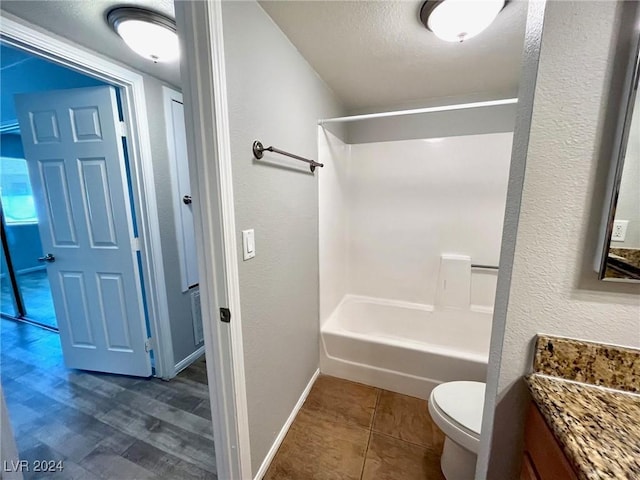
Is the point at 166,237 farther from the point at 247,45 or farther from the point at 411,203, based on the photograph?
the point at 411,203

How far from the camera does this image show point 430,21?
1.14 meters

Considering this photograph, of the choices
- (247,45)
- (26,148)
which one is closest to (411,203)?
(247,45)

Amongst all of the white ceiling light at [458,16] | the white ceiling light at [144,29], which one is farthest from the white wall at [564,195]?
the white ceiling light at [144,29]

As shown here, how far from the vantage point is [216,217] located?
98 centimetres

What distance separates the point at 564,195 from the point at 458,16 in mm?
953

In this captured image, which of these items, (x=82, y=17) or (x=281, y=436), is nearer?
(x=82, y=17)

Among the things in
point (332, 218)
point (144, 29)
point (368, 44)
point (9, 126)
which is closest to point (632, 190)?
point (368, 44)

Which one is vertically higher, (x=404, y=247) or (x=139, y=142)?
(x=139, y=142)

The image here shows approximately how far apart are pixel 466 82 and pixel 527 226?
1.82m

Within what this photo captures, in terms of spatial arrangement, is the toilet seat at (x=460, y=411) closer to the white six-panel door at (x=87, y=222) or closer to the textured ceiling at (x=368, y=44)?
the textured ceiling at (x=368, y=44)

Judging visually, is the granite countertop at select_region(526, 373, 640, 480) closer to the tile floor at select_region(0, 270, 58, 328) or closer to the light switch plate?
the light switch plate

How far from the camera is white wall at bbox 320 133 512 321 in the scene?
2234mm

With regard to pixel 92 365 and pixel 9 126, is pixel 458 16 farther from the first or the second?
pixel 9 126

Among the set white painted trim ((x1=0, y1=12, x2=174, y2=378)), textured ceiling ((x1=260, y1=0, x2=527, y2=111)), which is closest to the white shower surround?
textured ceiling ((x1=260, y1=0, x2=527, y2=111))
